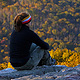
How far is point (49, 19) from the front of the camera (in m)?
21.0

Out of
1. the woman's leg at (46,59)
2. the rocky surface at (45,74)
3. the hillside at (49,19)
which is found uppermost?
the rocky surface at (45,74)

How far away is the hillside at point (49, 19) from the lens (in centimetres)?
1984

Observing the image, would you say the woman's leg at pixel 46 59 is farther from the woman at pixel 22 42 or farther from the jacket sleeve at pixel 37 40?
the woman at pixel 22 42

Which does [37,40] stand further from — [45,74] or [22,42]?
[45,74]

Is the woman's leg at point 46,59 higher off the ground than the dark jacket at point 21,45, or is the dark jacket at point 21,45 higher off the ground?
the dark jacket at point 21,45

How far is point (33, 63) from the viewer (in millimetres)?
2959

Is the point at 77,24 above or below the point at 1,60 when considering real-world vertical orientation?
above

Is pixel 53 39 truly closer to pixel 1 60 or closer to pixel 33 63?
pixel 1 60

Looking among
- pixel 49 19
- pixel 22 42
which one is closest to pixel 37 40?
pixel 22 42

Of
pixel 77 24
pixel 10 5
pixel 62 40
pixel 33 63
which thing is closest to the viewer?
pixel 33 63

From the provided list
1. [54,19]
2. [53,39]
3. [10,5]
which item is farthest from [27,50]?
[10,5]

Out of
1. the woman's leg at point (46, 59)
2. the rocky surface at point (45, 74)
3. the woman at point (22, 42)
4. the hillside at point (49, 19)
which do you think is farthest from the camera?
the hillside at point (49, 19)

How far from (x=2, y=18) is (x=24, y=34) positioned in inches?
788

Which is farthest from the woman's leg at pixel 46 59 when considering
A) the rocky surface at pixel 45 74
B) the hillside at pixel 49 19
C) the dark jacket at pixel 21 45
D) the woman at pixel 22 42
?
the hillside at pixel 49 19
